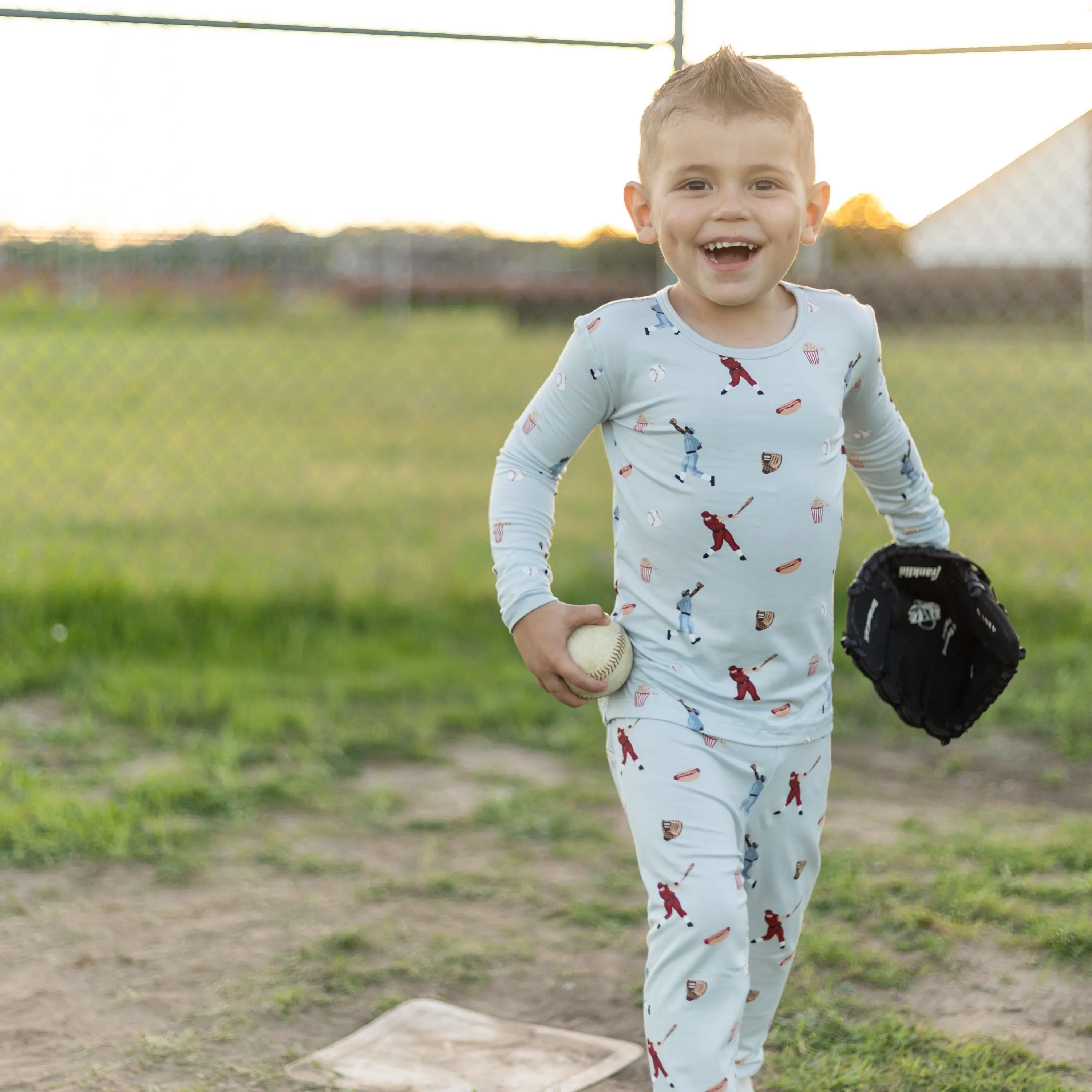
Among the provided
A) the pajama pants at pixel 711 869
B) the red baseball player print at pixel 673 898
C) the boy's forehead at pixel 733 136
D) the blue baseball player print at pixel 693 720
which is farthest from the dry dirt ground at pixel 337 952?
the boy's forehead at pixel 733 136

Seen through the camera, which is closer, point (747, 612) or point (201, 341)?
point (747, 612)

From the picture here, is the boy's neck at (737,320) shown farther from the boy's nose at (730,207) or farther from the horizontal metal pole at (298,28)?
the horizontal metal pole at (298,28)

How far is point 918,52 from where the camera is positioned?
13.4ft

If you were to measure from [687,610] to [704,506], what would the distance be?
0.54 ft

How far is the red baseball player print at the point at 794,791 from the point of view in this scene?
2135mm

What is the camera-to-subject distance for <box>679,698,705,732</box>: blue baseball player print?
2.06 metres

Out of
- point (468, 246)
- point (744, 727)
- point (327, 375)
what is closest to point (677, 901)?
point (744, 727)

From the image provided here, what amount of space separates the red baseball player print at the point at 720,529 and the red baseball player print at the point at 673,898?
0.48 m

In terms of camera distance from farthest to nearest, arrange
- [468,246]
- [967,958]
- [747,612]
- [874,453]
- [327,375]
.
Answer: [327,375] < [468,246] < [967,958] < [874,453] < [747,612]

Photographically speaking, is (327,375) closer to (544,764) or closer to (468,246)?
(468,246)

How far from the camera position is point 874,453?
2.44m

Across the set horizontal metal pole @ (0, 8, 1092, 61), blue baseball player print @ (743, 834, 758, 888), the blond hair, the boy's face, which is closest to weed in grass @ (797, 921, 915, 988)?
blue baseball player print @ (743, 834, 758, 888)

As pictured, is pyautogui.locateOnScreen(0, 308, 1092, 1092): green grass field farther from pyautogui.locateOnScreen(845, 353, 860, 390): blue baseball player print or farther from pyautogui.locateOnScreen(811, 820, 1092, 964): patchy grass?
pyautogui.locateOnScreen(845, 353, 860, 390): blue baseball player print

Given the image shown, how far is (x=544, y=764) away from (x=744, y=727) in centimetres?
240
